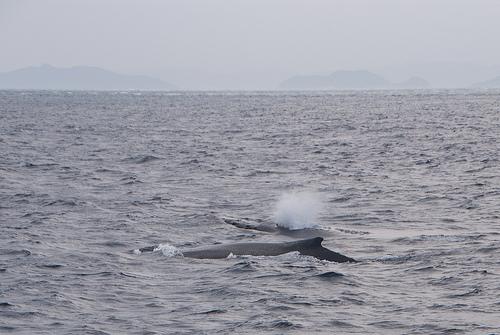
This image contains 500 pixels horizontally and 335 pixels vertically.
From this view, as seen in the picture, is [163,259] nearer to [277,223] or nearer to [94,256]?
[94,256]

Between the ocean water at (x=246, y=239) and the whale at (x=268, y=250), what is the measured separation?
0.40 metres

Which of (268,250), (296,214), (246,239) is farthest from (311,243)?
(296,214)

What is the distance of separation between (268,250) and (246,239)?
86.7 inches

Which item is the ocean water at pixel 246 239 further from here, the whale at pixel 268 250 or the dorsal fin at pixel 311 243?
the dorsal fin at pixel 311 243

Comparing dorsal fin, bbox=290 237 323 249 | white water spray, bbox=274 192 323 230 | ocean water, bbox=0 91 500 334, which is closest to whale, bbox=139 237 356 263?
dorsal fin, bbox=290 237 323 249

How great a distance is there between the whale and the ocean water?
15.7 inches


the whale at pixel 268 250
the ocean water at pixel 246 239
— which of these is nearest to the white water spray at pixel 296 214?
the ocean water at pixel 246 239

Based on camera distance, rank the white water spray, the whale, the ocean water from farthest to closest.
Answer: the white water spray
the whale
the ocean water

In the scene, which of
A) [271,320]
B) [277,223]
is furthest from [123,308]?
[277,223]

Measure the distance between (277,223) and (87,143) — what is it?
36.9 m

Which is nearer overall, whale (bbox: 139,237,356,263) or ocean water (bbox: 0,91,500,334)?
ocean water (bbox: 0,91,500,334)

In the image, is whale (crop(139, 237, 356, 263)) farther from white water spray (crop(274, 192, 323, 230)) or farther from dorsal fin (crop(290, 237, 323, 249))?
white water spray (crop(274, 192, 323, 230))

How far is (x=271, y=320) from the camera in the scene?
14.4 meters

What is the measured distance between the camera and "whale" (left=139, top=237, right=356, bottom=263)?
63.5 feet
